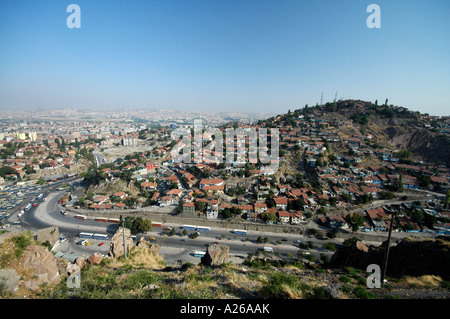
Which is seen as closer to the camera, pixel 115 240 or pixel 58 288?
pixel 58 288

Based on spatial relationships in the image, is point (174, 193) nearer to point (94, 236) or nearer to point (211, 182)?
point (211, 182)

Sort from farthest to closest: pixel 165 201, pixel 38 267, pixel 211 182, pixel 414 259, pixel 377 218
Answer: pixel 211 182
pixel 165 201
pixel 377 218
pixel 414 259
pixel 38 267

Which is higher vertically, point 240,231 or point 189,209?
point 189,209

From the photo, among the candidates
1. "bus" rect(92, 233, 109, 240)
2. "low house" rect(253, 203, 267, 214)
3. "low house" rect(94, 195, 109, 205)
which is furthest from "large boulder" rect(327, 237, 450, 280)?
"low house" rect(94, 195, 109, 205)

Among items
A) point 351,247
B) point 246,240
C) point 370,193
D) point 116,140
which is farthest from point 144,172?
point 116,140

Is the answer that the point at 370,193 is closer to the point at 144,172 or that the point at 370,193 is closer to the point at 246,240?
the point at 246,240

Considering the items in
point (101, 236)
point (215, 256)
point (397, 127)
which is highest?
point (397, 127)

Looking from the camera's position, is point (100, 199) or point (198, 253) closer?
point (198, 253)

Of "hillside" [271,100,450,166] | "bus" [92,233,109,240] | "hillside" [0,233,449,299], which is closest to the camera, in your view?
"hillside" [0,233,449,299]

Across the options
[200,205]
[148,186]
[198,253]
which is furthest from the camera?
[148,186]

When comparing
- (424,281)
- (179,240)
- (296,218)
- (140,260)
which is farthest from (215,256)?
(296,218)

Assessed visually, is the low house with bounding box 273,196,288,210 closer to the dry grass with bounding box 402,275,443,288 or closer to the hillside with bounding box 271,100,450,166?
the dry grass with bounding box 402,275,443,288
